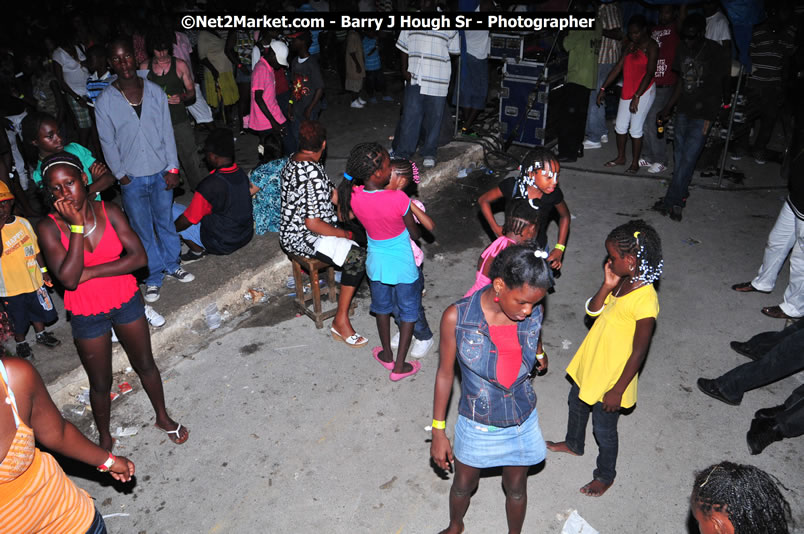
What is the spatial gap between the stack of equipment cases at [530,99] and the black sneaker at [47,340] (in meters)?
6.79

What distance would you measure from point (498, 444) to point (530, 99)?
7.19 metres

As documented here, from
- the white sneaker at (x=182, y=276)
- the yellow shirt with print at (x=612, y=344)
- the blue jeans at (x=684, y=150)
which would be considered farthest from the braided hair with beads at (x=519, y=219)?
the blue jeans at (x=684, y=150)

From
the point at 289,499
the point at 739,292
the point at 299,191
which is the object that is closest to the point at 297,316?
the point at 299,191

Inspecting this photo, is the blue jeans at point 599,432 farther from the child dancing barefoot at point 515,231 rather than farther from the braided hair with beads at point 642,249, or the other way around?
the child dancing barefoot at point 515,231

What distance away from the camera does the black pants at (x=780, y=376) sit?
14.0 ft

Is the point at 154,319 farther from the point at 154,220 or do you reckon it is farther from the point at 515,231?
the point at 515,231

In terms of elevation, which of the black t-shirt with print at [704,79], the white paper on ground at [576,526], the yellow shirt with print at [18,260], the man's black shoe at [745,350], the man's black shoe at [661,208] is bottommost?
the white paper on ground at [576,526]

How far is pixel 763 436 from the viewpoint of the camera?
4.32 m

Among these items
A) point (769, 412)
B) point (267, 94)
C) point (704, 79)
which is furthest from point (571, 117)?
point (769, 412)

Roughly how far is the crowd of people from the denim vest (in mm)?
11

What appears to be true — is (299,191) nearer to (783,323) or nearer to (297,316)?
(297,316)

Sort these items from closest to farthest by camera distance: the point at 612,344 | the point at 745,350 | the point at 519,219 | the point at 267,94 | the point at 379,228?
the point at 612,344 < the point at 519,219 < the point at 379,228 < the point at 745,350 < the point at 267,94

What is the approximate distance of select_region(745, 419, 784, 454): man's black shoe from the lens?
4.31 metres

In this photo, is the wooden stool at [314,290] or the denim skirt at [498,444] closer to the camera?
the denim skirt at [498,444]
